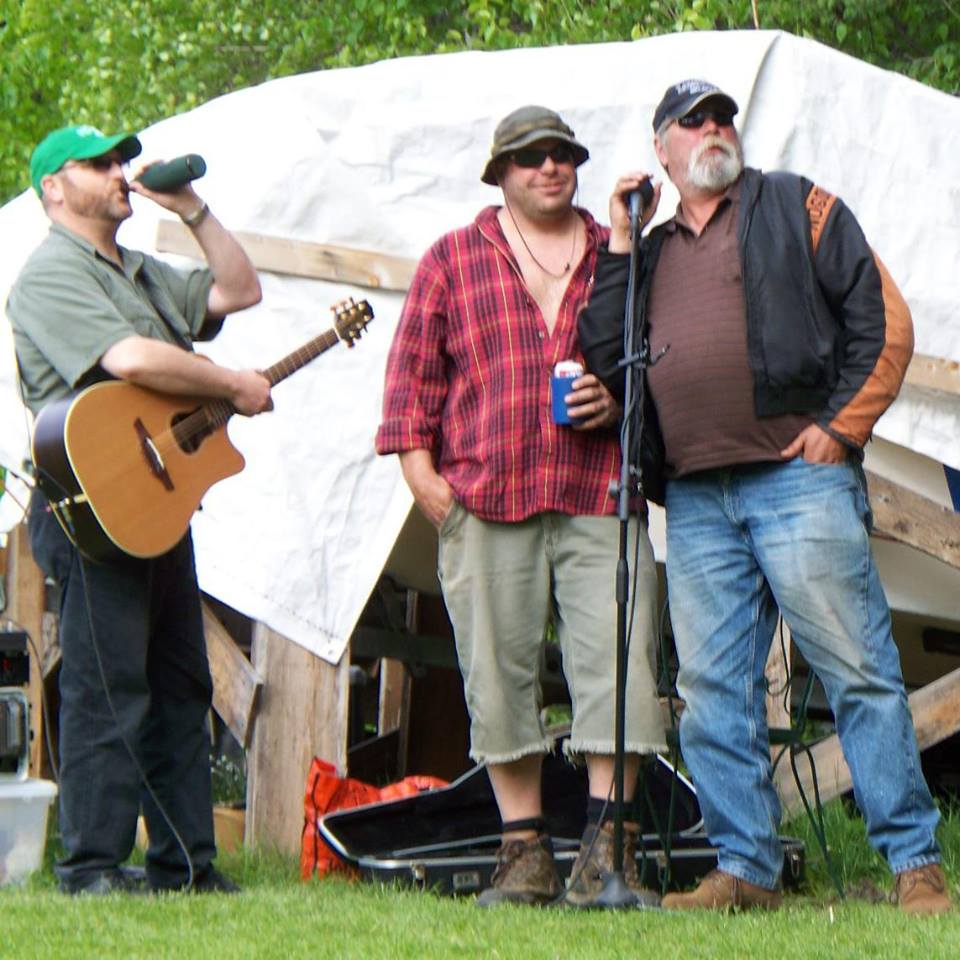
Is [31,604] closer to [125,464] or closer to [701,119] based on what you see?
[125,464]

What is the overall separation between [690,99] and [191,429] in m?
1.69

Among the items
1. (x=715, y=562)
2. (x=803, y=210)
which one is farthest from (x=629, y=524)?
(x=803, y=210)

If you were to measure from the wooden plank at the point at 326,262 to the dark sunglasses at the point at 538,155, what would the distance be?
1.08 metres

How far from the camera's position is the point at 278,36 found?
526 inches

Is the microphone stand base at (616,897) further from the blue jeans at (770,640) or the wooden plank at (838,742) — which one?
the wooden plank at (838,742)

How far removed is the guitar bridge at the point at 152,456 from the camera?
5020 mm

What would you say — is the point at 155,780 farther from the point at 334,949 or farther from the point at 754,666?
the point at 754,666

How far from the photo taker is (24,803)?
5844 millimetres

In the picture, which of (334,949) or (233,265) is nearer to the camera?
(334,949)

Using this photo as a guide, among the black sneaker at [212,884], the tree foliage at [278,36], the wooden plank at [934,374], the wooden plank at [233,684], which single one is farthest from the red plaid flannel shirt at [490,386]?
the tree foliage at [278,36]

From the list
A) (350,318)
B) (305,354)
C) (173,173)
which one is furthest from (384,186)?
(173,173)

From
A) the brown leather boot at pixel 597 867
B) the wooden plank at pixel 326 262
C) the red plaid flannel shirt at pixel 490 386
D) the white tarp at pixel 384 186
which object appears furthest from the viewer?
the wooden plank at pixel 326 262

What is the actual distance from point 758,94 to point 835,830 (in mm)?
2342

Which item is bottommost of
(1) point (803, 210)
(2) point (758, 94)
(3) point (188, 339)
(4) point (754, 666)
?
(4) point (754, 666)
